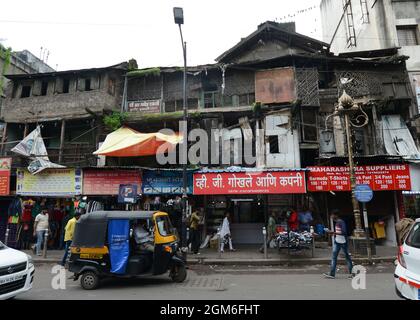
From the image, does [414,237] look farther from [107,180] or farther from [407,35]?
[407,35]

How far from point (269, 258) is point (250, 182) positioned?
12.6ft

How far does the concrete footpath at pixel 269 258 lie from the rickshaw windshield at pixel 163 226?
3652 millimetres

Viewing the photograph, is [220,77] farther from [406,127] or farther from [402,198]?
[402,198]

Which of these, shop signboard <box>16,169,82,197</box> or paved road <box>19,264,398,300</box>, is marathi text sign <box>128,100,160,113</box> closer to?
shop signboard <box>16,169,82,197</box>

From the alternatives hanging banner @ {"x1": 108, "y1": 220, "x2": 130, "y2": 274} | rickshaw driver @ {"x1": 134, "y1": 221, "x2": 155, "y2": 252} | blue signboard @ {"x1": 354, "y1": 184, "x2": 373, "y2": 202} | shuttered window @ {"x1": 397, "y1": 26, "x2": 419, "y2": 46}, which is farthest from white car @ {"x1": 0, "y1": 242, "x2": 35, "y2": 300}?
shuttered window @ {"x1": 397, "y1": 26, "x2": 419, "y2": 46}

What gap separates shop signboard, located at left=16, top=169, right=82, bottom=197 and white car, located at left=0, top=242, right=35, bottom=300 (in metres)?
9.31

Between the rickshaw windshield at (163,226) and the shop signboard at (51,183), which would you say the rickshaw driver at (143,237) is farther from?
the shop signboard at (51,183)

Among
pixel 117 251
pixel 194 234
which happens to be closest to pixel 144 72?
pixel 194 234

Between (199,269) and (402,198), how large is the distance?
11.4 m

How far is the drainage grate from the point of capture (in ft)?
Answer: 26.3

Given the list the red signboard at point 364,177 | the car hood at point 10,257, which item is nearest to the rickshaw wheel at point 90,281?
the car hood at point 10,257

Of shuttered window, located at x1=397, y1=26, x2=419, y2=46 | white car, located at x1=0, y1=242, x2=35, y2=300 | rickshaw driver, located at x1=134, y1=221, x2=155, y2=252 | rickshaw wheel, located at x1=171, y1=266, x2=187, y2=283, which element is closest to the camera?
white car, located at x1=0, y1=242, x2=35, y2=300
